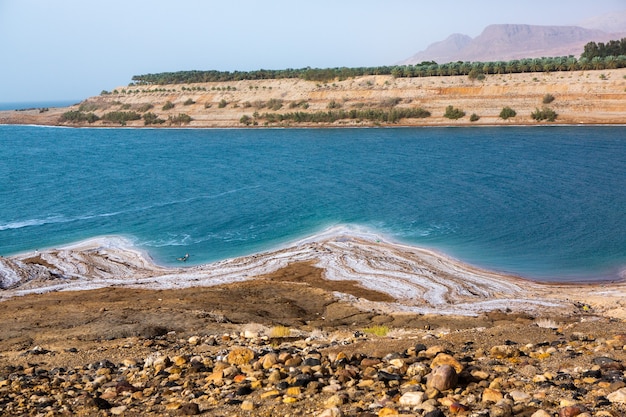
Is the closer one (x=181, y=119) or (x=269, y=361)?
(x=269, y=361)

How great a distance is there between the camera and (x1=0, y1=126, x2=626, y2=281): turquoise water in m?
32.7

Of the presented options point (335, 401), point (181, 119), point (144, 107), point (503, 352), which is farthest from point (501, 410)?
point (144, 107)

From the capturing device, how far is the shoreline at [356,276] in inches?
894

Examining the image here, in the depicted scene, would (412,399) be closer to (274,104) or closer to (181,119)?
(274,104)

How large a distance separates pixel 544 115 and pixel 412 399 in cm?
7961

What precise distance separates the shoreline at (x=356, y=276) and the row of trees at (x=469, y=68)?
7239 cm

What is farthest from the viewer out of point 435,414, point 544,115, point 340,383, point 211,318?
point 544,115

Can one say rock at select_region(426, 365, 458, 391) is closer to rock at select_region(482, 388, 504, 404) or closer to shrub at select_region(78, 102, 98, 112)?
rock at select_region(482, 388, 504, 404)

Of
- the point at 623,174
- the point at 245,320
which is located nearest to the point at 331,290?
the point at 245,320

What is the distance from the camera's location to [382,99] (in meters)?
97.1

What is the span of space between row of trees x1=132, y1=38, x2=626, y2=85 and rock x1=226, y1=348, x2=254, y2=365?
90.7 metres

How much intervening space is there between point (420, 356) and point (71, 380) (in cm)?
612

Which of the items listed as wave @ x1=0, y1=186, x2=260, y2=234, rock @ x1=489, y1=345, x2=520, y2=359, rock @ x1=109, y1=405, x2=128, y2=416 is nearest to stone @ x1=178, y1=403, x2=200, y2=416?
rock @ x1=109, y1=405, x2=128, y2=416

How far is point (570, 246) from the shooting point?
31.2 metres
